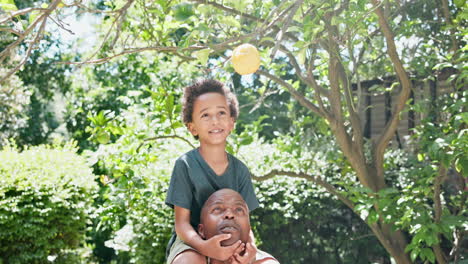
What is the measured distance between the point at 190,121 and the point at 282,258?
357cm

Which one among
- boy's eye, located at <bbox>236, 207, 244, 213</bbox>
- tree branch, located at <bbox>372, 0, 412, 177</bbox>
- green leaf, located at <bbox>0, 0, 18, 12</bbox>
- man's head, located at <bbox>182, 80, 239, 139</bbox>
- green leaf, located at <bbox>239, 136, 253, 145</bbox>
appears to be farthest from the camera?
green leaf, located at <bbox>239, 136, 253, 145</bbox>

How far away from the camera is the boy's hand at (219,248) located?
2141mm

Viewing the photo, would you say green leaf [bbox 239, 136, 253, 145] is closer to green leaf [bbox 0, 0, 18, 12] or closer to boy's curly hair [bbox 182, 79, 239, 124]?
boy's curly hair [bbox 182, 79, 239, 124]

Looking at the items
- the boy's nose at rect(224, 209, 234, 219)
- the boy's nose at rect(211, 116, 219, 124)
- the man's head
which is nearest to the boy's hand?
the boy's nose at rect(224, 209, 234, 219)

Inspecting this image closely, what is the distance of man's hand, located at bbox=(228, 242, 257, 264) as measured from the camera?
2172mm

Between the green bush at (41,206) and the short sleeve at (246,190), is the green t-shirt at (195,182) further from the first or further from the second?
the green bush at (41,206)

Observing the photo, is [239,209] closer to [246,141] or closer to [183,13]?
[183,13]

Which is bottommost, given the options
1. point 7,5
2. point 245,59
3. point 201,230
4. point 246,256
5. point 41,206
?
point 246,256

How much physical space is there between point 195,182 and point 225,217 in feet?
0.92

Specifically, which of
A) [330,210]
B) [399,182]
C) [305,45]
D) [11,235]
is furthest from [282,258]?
[305,45]

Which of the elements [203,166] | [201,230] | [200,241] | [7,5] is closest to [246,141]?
[203,166]

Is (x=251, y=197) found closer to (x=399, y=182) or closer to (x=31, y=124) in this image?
(x=399, y=182)

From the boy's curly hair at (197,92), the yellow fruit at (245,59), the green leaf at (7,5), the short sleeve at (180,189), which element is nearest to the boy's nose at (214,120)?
the boy's curly hair at (197,92)

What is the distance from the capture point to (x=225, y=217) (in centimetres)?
228
